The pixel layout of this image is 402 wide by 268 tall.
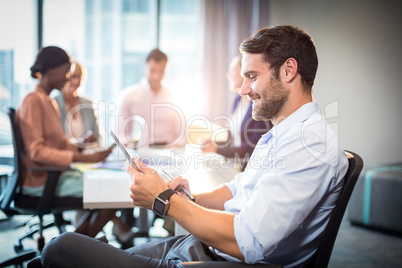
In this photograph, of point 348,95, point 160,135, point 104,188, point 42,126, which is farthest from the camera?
point 348,95

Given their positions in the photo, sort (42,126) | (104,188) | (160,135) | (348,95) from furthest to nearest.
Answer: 1. (348,95)
2. (160,135)
3. (42,126)
4. (104,188)

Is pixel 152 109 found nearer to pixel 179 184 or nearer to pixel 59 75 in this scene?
pixel 59 75

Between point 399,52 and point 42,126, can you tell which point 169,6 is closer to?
point 399,52

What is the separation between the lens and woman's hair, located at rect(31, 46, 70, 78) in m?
2.48

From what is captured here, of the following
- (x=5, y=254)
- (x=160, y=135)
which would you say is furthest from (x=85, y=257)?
(x=160, y=135)

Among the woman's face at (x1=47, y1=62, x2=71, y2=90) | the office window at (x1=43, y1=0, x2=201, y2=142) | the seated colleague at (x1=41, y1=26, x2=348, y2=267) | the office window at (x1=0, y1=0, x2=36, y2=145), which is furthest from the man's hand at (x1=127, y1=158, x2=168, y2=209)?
the office window at (x1=43, y1=0, x2=201, y2=142)

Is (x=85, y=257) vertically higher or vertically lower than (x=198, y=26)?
lower

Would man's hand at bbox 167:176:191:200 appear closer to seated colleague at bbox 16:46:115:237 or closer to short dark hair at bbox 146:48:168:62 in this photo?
seated colleague at bbox 16:46:115:237

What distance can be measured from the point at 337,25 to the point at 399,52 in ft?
2.19

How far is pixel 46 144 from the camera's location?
7.83 feet

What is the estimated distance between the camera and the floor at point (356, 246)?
2.61m

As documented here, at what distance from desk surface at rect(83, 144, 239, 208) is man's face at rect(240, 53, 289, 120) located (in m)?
0.50

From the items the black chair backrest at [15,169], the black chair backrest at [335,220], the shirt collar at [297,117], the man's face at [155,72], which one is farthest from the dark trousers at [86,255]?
the man's face at [155,72]

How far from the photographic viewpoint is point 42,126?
2357 mm
